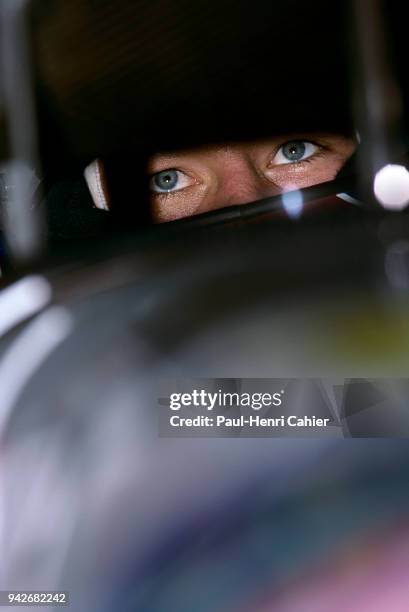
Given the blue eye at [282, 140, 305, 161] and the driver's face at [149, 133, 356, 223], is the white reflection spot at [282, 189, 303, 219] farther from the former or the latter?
the blue eye at [282, 140, 305, 161]

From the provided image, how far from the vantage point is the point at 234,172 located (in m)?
1.08

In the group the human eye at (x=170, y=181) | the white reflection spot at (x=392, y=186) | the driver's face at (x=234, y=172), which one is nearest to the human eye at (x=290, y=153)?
the driver's face at (x=234, y=172)

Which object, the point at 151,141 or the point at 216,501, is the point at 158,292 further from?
the point at 151,141

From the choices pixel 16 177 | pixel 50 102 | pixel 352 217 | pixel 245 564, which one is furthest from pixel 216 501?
pixel 50 102

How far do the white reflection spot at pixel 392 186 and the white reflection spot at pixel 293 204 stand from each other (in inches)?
1.9

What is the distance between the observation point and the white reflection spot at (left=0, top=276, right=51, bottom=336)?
45 cm

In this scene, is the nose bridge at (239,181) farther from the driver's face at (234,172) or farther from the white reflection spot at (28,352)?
the white reflection spot at (28,352)

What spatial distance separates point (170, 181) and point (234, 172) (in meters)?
0.11

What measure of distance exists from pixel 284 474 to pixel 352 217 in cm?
16

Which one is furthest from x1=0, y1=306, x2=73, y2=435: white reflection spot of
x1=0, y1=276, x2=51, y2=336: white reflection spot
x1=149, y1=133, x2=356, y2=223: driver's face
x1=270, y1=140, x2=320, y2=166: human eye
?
x1=270, y1=140, x2=320, y2=166: human eye

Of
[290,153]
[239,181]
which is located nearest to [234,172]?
[239,181]

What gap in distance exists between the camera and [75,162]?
1057mm

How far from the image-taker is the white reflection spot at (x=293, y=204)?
482 mm

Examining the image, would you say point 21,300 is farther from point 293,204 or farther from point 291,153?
point 291,153
